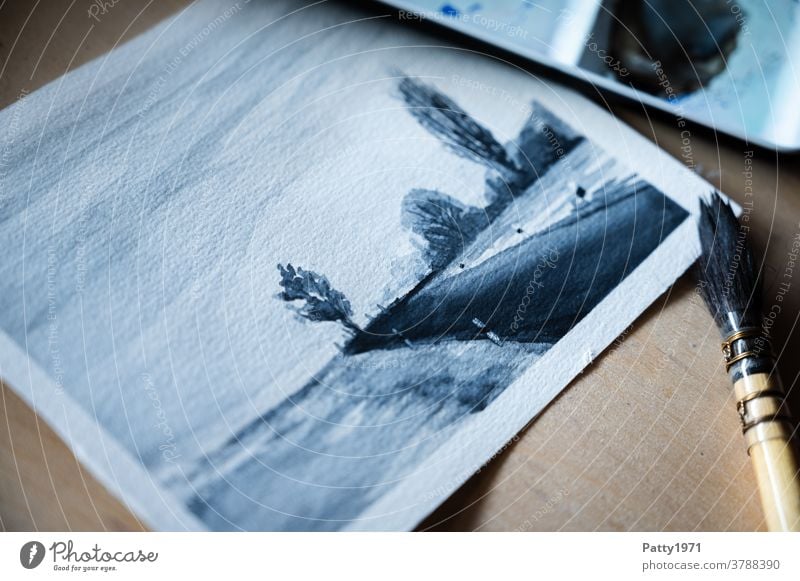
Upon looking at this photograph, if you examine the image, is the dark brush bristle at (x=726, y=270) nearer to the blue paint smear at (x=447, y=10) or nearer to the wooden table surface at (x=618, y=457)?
the wooden table surface at (x=618, y=457)

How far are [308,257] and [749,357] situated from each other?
0.21 m

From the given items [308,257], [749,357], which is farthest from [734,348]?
[308,257]

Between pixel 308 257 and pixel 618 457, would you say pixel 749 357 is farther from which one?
pixel 308 257

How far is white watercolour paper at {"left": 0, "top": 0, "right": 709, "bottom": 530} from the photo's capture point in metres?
0.30

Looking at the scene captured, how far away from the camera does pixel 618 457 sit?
0.31 m

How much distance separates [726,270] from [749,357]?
0.04m

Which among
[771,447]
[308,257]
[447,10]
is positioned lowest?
[771,447]

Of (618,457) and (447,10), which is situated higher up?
(447,10)

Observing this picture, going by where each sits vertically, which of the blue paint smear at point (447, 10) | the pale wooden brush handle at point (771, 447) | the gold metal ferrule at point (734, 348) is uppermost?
the blue paint smear at point (447, 10)

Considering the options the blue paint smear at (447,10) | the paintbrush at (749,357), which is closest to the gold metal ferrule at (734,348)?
the paintbrush at (749,357)

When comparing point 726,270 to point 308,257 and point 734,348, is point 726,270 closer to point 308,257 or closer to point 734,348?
point 734,348

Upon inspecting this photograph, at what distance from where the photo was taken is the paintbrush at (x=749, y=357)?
287 mm

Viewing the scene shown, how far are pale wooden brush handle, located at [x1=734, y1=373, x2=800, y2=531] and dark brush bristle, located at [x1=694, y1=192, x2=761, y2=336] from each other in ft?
0.10
